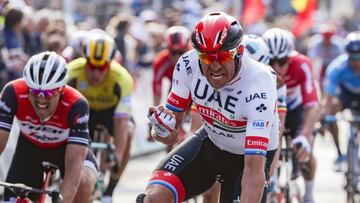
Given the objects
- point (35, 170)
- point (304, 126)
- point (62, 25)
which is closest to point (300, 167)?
point (304, 126)

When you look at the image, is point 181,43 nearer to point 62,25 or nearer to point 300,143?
point 300,143

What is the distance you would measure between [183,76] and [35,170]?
6.45ft

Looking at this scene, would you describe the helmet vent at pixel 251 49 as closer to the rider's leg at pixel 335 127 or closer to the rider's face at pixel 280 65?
the rider's face at pixel 280 65

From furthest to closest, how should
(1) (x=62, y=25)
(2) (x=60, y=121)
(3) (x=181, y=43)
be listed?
(1) (x=62, y=25) → (3) (x=181, y=43) → (2) (x=60, y=121)

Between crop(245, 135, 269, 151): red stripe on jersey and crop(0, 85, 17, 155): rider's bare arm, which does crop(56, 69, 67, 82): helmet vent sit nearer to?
crop(0, 85, 17, 155): rider's bare arm

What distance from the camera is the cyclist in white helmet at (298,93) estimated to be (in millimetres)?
10578

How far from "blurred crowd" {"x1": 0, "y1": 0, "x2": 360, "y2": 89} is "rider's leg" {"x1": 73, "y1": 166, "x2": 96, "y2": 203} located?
1.86 metres

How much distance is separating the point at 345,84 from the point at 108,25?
14201 mm

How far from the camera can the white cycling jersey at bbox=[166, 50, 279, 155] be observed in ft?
23.0

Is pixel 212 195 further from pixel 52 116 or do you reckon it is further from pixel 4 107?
pixel 4 107

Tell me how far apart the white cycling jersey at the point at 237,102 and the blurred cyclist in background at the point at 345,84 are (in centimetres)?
558

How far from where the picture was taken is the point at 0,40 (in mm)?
14781

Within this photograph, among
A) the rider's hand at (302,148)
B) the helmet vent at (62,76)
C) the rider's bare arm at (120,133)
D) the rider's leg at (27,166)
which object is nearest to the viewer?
the helmet vent at (62,76)

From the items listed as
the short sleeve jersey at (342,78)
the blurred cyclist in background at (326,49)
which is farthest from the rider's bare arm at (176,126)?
the blurred cyclist in background at (326,49)
